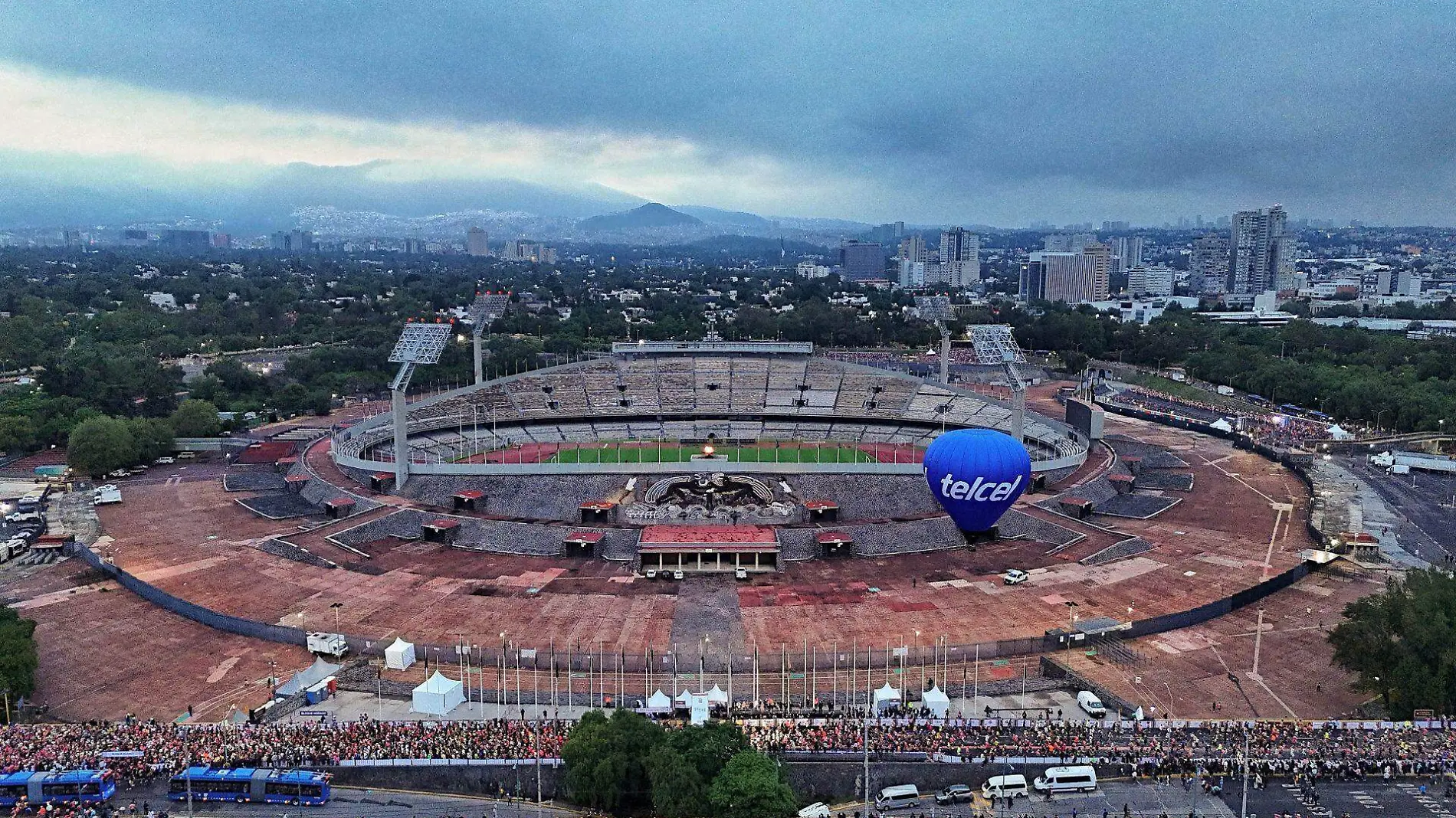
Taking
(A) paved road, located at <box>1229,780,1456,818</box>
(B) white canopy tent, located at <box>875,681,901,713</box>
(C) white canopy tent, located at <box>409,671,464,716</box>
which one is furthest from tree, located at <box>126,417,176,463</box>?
(A) paved road, located at <box>1229,780,1456,818</box>

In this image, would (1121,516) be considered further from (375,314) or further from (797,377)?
(375,314)

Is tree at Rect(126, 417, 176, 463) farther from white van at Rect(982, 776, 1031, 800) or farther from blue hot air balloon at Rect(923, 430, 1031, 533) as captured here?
white van at Rect(982, 776, 1031, 800)

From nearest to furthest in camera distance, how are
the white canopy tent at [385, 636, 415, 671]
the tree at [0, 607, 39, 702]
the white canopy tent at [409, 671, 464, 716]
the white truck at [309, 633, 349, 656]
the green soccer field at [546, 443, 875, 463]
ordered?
the white canopy tent at [409, 671, 464, 716] → the tree at [0, 607, 39, 702] → the white canopy tent at [385, 636, 415, 671] → the white truck at [309, 633, 349, 656] → the green soccer field at [546, 443, 875, 463]

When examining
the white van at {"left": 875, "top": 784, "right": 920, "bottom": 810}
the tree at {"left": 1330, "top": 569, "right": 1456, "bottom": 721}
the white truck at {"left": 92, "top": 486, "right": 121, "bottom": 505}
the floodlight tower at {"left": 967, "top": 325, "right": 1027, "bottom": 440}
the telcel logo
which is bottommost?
the white truck at {"left": 92, "top": 486, "right": 121, "bottom": 505}

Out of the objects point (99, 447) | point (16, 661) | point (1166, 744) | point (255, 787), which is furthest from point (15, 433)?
point (1166, 744)

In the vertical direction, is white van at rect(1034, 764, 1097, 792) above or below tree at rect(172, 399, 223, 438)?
below

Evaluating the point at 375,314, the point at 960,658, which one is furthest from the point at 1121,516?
the point at 375,314

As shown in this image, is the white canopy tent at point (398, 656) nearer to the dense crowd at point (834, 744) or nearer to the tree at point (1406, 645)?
the dense crowd at point (834, 744)

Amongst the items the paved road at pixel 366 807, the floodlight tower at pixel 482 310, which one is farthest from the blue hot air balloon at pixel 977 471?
the floodlight tower at pixel 482 310
